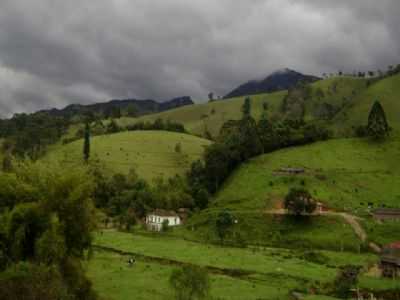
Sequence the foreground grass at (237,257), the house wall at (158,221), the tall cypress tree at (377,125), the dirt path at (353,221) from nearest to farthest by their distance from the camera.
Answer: the foreground grass at (237,257) < the dirt path at (353,221) < the house wall at (158,221) < the tall cypress tree at (377,125)

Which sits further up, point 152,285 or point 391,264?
point 391,264

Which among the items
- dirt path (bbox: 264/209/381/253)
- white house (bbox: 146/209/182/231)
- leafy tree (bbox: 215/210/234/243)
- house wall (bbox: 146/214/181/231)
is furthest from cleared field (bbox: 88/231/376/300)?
white house (bbox: 146/209/182/231)

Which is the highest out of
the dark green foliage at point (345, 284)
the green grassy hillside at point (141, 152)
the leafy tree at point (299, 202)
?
the green grassy hillside at point (141, 152)

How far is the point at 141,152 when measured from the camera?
156 metres

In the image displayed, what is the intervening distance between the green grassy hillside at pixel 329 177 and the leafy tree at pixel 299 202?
790 cm

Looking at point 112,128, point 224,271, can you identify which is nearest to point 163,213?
point 224,271

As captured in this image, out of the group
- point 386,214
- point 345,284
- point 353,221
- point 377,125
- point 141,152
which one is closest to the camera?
point 345,284

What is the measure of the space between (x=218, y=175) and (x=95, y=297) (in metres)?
80.7

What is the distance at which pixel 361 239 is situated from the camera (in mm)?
78938

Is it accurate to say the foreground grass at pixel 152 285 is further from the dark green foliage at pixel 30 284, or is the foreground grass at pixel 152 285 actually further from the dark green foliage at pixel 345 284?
the dark green foliage at pixel 30 284

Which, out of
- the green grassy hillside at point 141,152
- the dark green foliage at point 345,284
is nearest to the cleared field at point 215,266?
the dark green foliage at point 345,284

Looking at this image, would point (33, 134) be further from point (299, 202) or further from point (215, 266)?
point (215, 266)

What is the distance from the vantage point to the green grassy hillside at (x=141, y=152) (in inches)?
5591

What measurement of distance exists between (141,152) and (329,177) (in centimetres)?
6975
